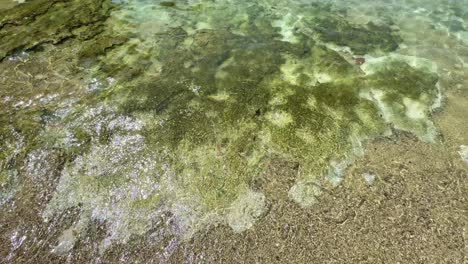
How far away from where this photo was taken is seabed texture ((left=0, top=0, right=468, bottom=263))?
3197mm

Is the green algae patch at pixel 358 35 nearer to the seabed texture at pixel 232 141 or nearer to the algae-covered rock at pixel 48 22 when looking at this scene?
the seabed texture at pixel 232 141

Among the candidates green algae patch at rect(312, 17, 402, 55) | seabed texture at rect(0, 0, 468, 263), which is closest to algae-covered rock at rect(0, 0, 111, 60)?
seabed texture at rect(0, 0, 468, 263)

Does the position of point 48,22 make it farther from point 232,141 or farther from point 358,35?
point 358,35

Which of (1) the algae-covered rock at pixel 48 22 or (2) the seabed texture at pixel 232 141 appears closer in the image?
(2) the seabed texture at pixel 232 141

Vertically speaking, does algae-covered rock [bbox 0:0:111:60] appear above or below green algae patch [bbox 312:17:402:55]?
above

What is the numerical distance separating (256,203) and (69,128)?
241 cm

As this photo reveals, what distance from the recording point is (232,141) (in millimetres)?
4008

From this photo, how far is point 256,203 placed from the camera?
11.4 feet

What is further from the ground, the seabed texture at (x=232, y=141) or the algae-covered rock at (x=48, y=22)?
the algae-covered rock at (x=48, y=22)

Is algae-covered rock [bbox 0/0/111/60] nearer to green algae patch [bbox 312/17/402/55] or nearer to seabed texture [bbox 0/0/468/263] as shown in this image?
seabed texture [bbox 0/0/468/263]

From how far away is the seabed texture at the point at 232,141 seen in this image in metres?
3.20

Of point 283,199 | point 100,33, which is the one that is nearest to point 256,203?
point 283,199

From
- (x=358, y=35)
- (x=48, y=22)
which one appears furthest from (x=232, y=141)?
(x=48, y=22)

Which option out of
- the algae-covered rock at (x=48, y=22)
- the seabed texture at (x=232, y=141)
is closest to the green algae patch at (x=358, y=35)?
the seabed texture at (x=232, y=141)
